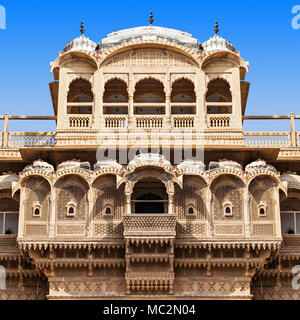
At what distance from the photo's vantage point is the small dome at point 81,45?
27.0 m

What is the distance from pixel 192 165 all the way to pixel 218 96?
4.67m

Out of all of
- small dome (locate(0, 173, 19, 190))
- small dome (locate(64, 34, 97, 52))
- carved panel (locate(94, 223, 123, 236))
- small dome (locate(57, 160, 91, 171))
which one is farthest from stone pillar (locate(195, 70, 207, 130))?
small dome (locate(0, 173, 19, 190))

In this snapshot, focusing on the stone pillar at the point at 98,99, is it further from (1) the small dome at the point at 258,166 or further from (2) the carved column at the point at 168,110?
(1) the small dome at the point at 258,166

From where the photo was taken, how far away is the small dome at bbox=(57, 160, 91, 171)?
79.9ft

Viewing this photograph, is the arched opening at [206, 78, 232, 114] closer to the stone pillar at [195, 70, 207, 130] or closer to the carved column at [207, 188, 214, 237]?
the stone pillar at [195, 70, 207, 130]

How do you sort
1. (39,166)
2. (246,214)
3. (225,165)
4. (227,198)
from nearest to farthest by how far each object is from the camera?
(246,214), (227,198), (39,166), (225,165)

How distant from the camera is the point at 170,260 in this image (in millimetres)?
23438

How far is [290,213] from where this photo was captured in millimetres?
25391

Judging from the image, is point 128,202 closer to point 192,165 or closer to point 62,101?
point 192,165

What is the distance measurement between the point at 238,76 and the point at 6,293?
8.68 meters

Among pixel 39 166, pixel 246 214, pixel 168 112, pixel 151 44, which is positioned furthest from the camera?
pixel 151 44

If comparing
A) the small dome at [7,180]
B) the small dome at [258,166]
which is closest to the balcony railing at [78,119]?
the small dome at [7,180]

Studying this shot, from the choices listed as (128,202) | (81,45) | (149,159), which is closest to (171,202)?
(128,202)
